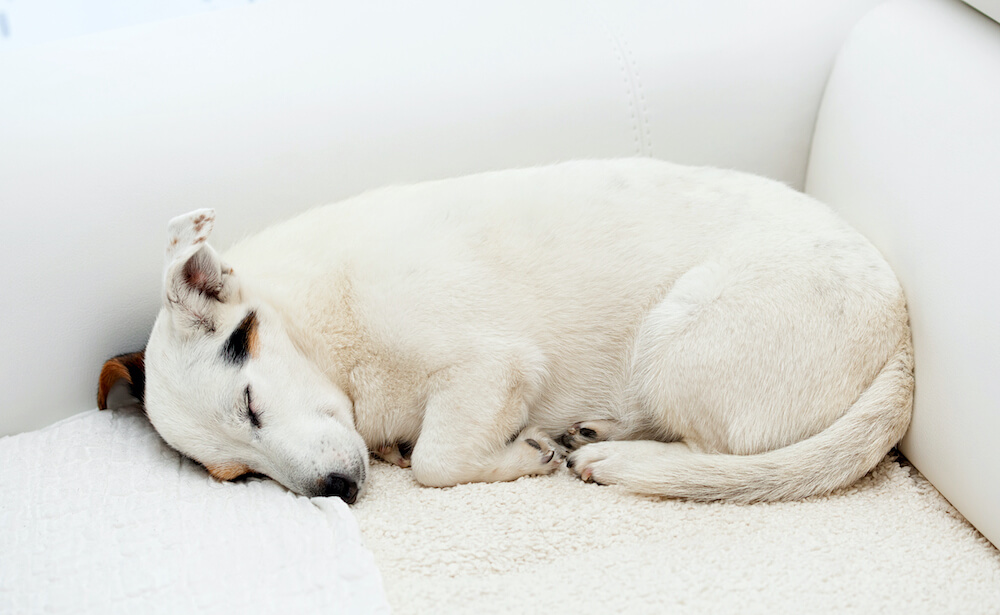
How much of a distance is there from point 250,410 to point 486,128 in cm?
103

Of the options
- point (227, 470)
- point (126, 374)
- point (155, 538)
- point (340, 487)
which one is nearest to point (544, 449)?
point (340, 487)

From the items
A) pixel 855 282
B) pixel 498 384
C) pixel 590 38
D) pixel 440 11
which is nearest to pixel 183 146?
pixel 440 11

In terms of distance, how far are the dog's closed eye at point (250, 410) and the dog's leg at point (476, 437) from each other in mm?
376

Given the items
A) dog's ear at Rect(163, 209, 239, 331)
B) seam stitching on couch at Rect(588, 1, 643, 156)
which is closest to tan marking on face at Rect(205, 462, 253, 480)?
dog's ear at Rect(163, 209, 239, 331)

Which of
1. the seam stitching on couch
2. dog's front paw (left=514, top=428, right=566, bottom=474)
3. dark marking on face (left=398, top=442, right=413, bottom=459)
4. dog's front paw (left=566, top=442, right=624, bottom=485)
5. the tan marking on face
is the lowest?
dark marking on face (left=398, top=442, right=413, bottom=459)

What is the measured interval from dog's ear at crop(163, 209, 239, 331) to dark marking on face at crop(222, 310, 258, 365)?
55 mm

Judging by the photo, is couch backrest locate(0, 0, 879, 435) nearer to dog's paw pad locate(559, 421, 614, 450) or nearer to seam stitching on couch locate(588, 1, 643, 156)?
seam stitching on couch locate(588, 1, 643, 156)

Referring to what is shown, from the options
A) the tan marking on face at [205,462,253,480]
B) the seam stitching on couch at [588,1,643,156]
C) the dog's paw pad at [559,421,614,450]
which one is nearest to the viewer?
the tan marking on face at [205,462,253,480]

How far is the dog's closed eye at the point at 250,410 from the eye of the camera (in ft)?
5.58

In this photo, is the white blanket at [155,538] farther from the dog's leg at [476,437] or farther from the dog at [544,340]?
the dog's leg at [476,437]

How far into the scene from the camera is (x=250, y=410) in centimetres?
171

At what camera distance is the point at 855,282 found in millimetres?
1744

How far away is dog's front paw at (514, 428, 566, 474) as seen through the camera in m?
1.85

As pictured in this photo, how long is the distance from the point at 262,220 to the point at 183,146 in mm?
270
